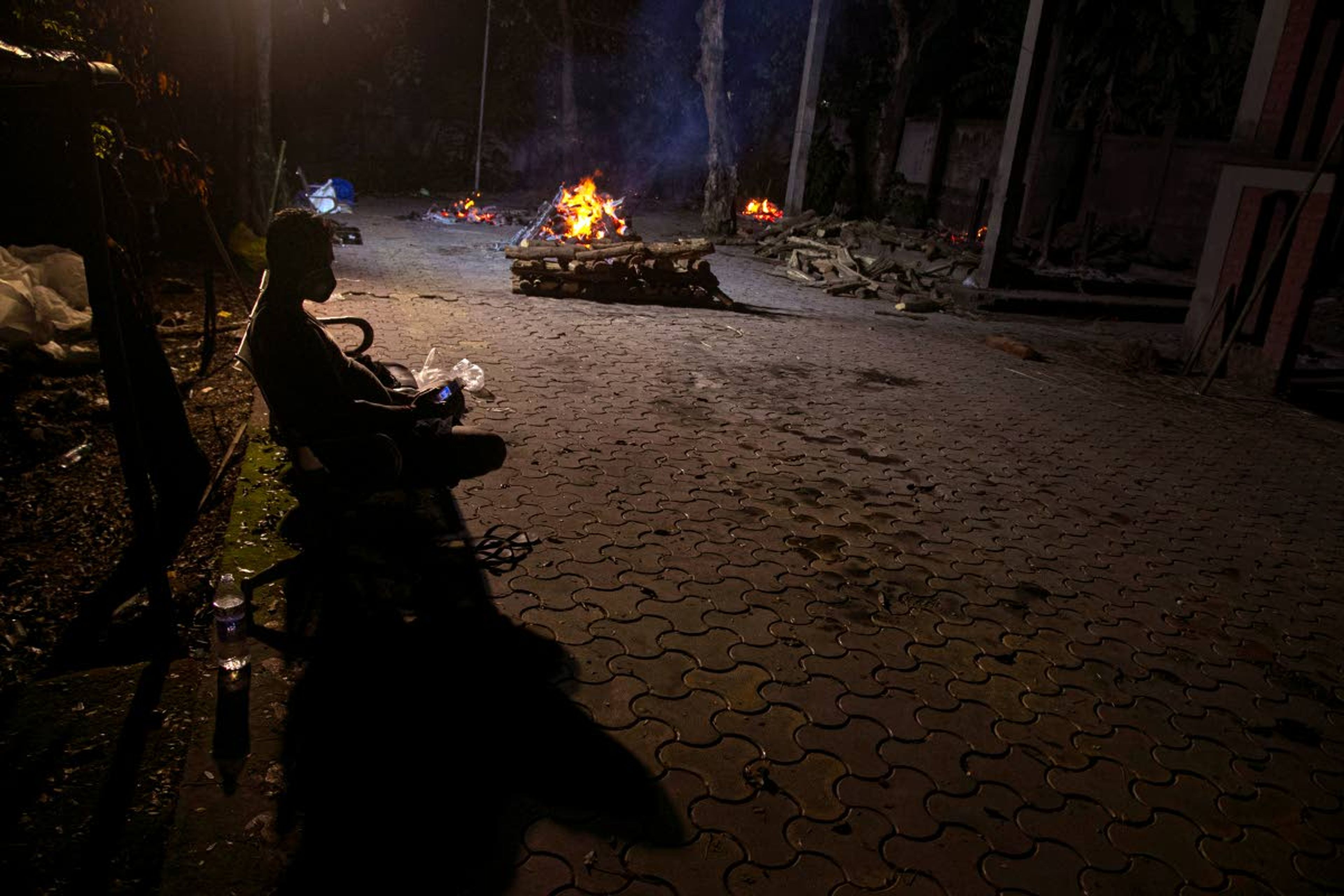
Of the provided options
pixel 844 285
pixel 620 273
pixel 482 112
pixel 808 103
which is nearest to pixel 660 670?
pixel 620 273

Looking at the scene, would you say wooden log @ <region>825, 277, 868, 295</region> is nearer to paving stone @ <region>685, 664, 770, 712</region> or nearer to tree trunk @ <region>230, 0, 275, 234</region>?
tree trunk @ <region>230, 0, 275, 234</region>

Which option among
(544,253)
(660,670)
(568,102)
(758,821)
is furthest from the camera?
(568,102)

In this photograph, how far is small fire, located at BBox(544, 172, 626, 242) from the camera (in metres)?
17.4

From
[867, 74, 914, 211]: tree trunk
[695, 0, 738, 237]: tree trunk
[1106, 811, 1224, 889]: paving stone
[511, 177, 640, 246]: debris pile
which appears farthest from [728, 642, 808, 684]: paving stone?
[867, 74, 914, 211]: tree trunk

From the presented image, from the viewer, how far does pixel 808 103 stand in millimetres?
20172

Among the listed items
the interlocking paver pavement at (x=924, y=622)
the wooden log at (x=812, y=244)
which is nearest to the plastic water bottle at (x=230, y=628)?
the interlocking paver pavement at (x=924, y=622)

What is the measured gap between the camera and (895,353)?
10703 millimetres

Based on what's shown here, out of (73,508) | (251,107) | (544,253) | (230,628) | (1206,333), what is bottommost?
(73,508)

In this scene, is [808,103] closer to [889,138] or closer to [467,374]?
[889,138]

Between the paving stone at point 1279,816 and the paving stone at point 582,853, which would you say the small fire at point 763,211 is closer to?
the paving stone at point 1279,816

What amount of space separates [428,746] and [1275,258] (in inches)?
433

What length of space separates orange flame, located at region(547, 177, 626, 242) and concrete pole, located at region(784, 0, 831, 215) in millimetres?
5092

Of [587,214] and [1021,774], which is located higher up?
[587,214]

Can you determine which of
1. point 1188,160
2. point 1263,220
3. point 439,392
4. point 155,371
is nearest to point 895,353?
point 1263,220
